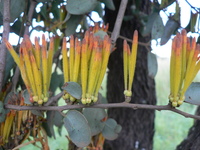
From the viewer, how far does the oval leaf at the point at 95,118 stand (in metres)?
0.74

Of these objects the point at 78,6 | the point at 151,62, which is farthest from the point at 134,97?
the point at 78,6

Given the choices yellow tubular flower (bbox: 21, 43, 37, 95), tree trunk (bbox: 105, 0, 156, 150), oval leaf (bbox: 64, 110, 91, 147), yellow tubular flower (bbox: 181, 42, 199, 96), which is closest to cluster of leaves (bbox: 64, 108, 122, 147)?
oval leaf (bbox: 64, 110, 91, 147)

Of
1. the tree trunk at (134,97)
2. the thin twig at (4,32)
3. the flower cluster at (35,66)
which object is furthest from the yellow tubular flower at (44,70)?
the tree trunk at (134,97)

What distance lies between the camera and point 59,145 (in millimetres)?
2660

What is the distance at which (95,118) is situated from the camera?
745 mm

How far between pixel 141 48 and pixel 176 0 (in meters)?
0.59

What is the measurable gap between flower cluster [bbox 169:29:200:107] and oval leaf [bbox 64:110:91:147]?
172 millimetres

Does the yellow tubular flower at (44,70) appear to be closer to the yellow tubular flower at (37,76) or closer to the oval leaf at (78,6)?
the yellow tubular flower at (37,76)

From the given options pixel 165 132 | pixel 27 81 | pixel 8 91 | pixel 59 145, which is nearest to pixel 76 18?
pixel 8 91

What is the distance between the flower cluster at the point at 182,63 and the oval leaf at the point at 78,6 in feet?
1.03

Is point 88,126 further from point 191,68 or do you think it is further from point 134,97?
point 134,97

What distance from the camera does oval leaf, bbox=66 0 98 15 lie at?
0.72 metres

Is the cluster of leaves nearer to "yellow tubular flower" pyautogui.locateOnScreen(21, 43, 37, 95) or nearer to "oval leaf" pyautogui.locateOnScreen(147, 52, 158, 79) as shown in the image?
"yellow tubular flower" pyautogui.locateOnScreen(21, 43, 37, 95)

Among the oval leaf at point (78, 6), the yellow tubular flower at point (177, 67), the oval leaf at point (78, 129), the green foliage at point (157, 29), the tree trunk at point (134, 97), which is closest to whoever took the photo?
the yellow tubular flower at point (177, 67)
